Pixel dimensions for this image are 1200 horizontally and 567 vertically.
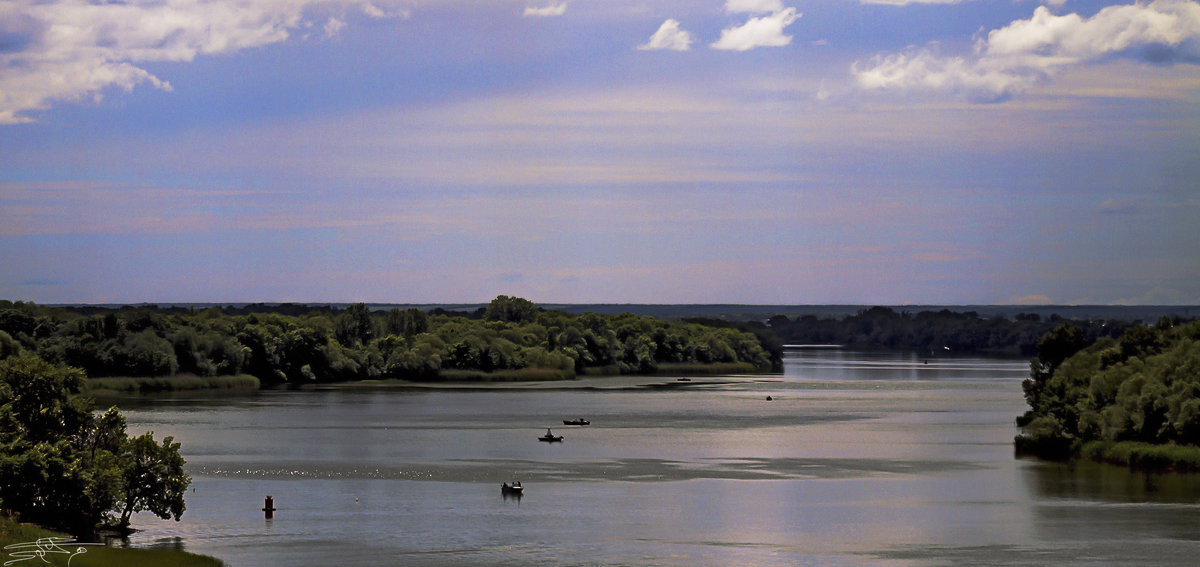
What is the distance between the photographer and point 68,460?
48.1 m

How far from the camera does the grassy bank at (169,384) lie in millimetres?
166613

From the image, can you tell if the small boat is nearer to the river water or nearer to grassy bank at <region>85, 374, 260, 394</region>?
the river water

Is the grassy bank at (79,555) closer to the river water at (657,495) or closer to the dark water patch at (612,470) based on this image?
the river water at (657,495)

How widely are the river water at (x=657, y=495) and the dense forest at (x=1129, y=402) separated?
270cm

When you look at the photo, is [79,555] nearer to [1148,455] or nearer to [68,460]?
[68,460]

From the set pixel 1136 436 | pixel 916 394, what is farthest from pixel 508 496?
pixel 916 394

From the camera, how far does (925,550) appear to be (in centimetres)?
5275

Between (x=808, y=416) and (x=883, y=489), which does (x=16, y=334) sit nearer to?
(x=808, y=416)

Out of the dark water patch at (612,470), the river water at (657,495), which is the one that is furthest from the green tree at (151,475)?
the dark water patch at (612,470)

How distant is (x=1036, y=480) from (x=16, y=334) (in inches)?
5356

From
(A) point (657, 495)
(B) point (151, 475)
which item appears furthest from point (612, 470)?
(B) point (151, 475)

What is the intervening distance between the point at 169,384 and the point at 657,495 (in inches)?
4875

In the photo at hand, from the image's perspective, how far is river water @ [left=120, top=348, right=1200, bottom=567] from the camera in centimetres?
5172

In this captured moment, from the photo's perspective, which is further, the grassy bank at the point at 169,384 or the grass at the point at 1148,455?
the grassy bank at the point at 169,384
